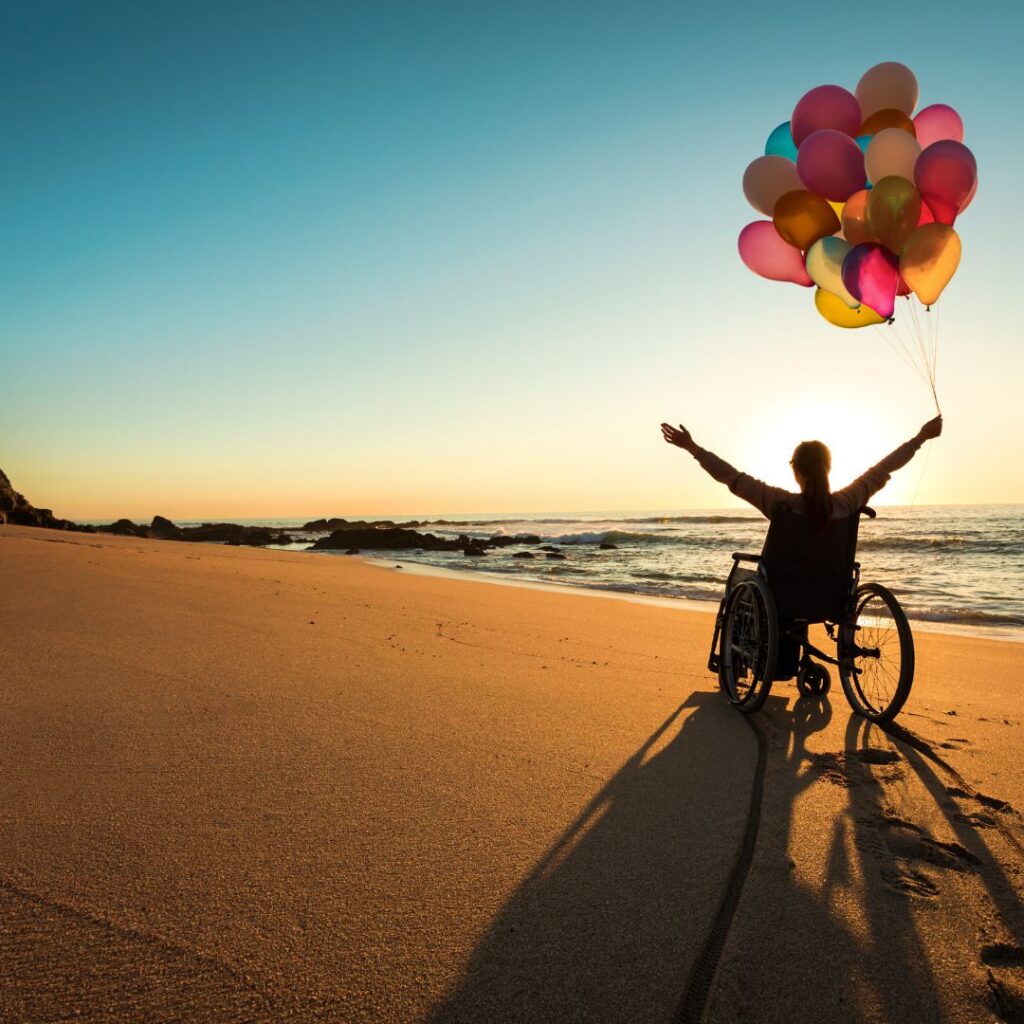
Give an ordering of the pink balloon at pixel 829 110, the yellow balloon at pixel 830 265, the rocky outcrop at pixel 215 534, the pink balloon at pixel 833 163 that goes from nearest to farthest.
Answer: the pink balloon at pixel 833 163, the yellow balloon at pixel 830 265, the pink balloon at pixel 829 110, the rocky outcrop at pixel 215 534

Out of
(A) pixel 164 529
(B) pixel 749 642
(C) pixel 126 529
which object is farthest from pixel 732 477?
(A) pixel 164 529

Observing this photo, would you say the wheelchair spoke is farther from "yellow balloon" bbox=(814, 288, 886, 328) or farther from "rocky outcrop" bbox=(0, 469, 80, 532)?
"rocky outcrop" bbox=(0, 469, 80, 532)

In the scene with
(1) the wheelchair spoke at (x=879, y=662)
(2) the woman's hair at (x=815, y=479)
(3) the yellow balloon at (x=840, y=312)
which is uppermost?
(3) the yellow balloon at (x=840, y=312)

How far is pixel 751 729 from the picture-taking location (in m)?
3.51

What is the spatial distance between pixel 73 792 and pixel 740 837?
2.28 metres

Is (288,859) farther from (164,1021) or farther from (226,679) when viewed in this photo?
(226,679)

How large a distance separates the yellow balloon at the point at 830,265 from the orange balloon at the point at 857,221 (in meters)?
0.07

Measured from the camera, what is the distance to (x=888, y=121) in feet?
15.6

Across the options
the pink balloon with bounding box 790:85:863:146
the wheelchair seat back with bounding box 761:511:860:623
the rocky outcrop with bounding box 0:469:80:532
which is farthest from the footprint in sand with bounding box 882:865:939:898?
the rocky outcrop with bounding box 0:469:80:532

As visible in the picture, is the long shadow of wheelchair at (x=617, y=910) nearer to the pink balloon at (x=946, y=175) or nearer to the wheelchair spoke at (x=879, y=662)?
the wheelchair spoke at (x=879, y=662)

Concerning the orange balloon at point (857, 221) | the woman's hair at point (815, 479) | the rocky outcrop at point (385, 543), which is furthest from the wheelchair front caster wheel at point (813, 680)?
the rocky outcrop at point (385, 543)

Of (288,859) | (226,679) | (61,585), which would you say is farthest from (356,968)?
(61,585)

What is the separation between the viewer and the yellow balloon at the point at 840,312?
190 inches

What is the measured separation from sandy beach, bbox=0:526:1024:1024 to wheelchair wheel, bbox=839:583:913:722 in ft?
0.48
